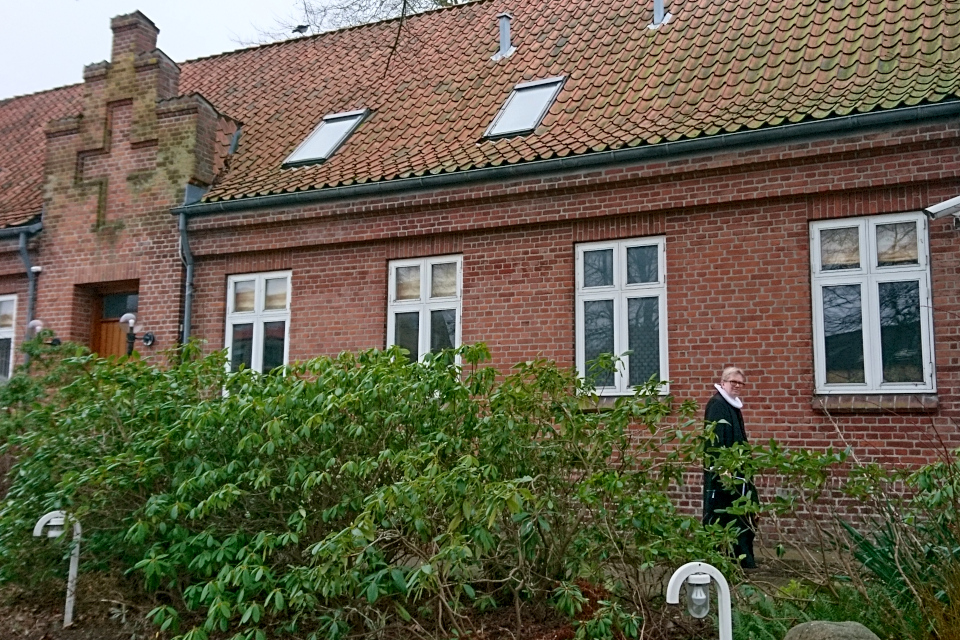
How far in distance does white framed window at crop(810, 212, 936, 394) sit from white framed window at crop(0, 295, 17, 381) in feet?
39.3

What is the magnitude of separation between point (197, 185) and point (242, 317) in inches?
83.6

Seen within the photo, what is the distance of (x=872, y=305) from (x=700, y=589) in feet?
17.6

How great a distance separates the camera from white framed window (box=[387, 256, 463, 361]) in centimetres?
1123

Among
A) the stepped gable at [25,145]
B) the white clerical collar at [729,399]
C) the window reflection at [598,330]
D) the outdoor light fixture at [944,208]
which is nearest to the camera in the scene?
the outdoor light fixture at [944,208]

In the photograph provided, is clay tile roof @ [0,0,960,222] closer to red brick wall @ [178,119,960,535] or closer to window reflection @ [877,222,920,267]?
red brick wall @ [178,119,960,535]

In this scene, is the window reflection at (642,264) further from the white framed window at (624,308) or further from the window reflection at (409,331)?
the window reflection at (409,331)

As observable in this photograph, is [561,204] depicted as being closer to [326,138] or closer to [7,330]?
[326,138]

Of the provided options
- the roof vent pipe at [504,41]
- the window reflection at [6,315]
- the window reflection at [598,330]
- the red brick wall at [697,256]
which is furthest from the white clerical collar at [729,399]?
the window reflection at [6,315]

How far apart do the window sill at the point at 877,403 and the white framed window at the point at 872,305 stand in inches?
3.5

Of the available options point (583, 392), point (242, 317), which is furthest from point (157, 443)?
point (242, 317)

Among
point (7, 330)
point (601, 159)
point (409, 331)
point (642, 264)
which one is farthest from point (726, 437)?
point (7, 330)

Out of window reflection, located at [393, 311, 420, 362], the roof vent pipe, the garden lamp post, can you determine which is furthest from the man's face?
the roof vent pipe

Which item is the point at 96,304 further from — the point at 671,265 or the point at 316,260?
the point at 671,265

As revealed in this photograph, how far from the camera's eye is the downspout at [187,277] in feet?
41.8
